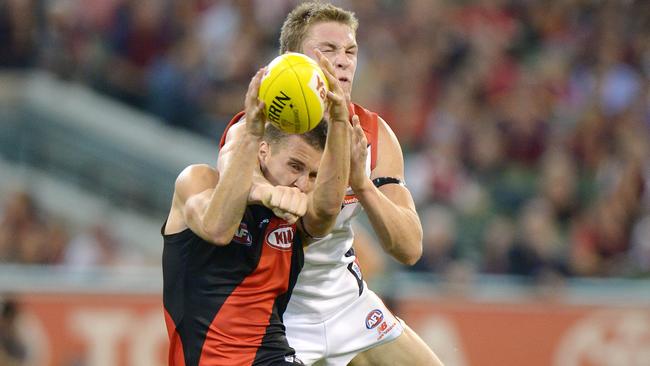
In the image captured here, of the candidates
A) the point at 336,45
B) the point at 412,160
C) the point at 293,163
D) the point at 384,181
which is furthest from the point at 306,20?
the point at 412,160

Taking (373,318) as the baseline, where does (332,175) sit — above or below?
above

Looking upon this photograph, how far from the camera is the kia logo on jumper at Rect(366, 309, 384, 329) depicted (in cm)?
581

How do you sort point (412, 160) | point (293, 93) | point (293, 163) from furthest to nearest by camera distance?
point (412, 160) < point (293, 163) < point (293, 93)

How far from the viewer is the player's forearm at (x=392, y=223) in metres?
5.05

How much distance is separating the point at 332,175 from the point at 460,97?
8.40 m

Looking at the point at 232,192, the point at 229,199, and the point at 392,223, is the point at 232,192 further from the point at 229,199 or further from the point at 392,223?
the point at 392,223

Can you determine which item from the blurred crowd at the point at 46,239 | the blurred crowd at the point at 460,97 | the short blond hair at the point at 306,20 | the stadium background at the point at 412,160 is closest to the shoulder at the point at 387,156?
the short blond hair at the point at 306,20

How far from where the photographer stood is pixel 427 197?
11.6 metres

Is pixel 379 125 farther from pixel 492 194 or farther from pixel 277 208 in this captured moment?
pixel 492 194

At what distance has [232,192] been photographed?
4.60 m

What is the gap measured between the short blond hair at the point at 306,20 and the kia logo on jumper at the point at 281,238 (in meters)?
0.97

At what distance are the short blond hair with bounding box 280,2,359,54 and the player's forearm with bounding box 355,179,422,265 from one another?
884 millimetres

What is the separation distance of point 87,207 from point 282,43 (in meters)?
5.78

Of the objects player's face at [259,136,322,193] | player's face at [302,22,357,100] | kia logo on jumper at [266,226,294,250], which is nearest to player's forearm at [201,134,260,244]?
player's face at [259,136,322,193]
